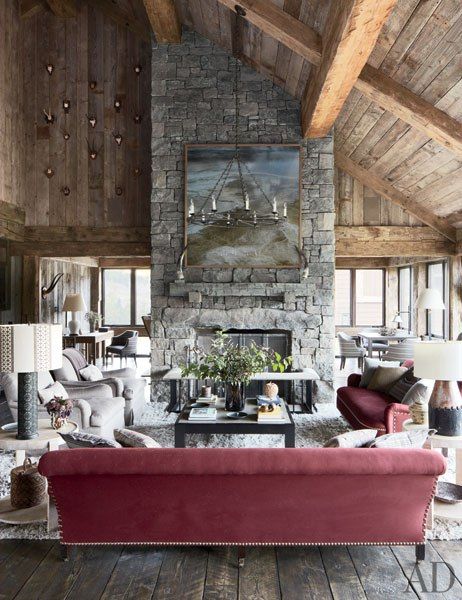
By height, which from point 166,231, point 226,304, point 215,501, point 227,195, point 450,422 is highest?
point 227,195

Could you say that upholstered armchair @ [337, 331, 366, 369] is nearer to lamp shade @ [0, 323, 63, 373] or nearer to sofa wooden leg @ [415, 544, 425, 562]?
sofa wooden leg @ [415, 544, 425, 562]

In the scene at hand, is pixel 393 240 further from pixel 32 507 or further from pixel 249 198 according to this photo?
pixel 32 507

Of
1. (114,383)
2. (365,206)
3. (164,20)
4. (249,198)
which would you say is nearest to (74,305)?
(114,383)

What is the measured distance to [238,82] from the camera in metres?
7.48

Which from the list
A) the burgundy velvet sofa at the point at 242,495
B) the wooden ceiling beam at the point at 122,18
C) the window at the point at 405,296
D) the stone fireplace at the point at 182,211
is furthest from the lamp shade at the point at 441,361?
the window at the point at 405,296

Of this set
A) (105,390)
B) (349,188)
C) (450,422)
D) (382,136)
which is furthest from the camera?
(349,188)

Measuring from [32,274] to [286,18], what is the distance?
5972 millimetres

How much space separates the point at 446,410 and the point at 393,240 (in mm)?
5460

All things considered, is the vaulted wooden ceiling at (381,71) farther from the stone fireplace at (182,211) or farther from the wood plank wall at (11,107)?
the wood plank wall at (11,107)

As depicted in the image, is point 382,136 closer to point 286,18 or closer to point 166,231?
point 286,18

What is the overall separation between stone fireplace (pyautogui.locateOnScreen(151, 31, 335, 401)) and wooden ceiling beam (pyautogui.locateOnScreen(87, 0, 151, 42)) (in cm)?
80

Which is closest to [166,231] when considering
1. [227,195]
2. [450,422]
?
[227,195]

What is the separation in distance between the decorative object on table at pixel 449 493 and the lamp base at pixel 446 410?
0.46m

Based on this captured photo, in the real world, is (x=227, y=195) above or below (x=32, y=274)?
above
